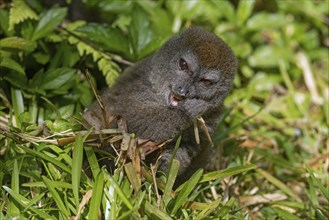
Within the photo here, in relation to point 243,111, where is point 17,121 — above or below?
above

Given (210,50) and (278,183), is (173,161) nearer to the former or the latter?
(210,50)

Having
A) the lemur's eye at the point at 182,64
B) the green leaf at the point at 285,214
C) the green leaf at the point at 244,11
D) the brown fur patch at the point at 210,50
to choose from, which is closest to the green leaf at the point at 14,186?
the lemur's eye at the point at 182,64

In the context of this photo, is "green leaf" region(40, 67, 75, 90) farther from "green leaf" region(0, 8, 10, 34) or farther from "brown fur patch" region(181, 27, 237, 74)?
"brown fur patch" region(181, 27, 237, 74)

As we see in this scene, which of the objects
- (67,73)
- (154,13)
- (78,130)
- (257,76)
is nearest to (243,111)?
(257,76)

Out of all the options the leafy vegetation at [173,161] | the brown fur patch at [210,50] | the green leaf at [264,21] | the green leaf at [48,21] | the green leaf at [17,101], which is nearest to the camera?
the leafy vegetation at [173,161]

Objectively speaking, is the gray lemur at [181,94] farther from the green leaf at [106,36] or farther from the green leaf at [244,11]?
the green leaf at [244,11]

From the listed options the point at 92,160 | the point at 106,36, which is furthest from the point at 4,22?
the point at 92,160

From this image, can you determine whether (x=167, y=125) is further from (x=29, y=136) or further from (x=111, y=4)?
(x=111, y=4)
